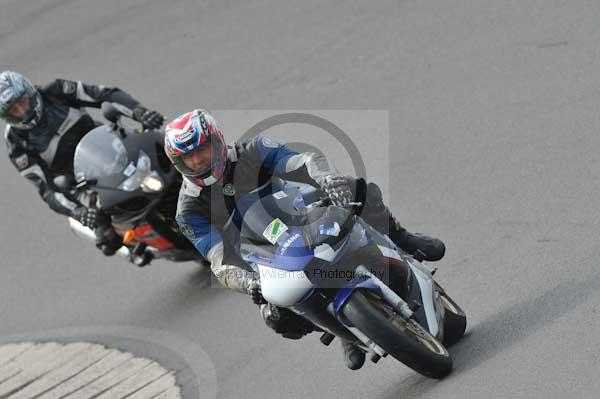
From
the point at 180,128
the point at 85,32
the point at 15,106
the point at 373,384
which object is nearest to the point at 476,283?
the point at 373,384

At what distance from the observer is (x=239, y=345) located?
7789 mm

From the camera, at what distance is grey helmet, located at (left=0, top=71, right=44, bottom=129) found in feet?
29.8

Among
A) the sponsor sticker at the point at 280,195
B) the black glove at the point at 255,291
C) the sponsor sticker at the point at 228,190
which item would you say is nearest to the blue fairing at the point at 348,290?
the black glove at the point at 255,291

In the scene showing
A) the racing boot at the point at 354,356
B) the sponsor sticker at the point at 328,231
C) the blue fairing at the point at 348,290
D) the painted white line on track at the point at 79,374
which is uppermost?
the sponsor sticker at the point at 328,231

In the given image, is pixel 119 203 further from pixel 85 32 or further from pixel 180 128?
pixel 85 32

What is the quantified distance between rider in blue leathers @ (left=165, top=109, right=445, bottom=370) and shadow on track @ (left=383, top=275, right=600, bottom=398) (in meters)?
0.39

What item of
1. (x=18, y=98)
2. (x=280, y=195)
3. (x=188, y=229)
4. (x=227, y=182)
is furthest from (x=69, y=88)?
(x=280, y=195)

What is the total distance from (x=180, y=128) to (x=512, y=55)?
5.06 m

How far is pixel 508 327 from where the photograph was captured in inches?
244

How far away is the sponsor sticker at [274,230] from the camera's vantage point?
561 cm

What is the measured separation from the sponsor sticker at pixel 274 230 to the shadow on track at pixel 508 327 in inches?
48.4

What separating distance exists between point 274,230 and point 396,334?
2.76 feet

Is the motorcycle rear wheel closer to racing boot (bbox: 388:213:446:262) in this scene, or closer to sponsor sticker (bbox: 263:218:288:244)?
racing boot (bbox: 388:213:446:262)

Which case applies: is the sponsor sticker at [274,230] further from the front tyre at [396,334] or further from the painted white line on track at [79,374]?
the painted white line on track at [79,374]
